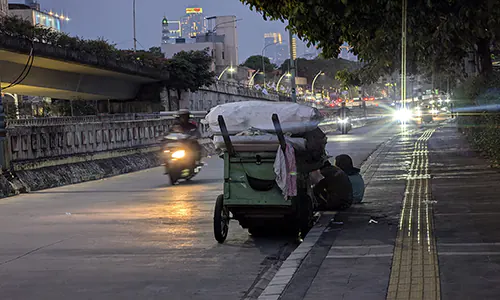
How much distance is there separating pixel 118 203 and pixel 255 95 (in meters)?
69.2

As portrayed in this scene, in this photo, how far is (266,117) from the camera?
413 inches

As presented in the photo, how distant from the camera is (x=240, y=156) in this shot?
10414 mm

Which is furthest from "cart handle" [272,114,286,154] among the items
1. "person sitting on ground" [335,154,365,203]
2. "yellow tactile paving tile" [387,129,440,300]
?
"person sitting on ground" [335,154,365,203]

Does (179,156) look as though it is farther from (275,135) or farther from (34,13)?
(34,13)

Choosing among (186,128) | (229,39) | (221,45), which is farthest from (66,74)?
(229,39)

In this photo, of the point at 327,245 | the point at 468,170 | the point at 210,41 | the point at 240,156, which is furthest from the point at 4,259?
the point at 210,41

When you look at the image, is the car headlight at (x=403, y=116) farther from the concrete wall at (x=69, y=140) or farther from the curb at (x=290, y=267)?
the curb at (x=290, y=267)

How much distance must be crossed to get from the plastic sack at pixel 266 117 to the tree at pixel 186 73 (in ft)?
151

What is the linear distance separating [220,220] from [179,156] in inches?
359

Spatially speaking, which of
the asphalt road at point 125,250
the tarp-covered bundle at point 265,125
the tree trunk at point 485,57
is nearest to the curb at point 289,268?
the asphalt road at point 125,250

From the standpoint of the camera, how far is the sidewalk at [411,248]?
7.25 meters

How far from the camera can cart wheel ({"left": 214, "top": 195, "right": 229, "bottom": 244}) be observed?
10383 millimetres

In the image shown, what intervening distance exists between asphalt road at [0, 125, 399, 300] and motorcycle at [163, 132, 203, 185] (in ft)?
8.93

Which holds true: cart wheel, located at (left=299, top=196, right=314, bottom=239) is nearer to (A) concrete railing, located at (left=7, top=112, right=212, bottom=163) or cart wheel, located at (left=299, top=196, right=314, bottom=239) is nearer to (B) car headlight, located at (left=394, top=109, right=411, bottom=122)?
(A) concrete railing, located at (left=7, top=112, right=212, bottom=163)
